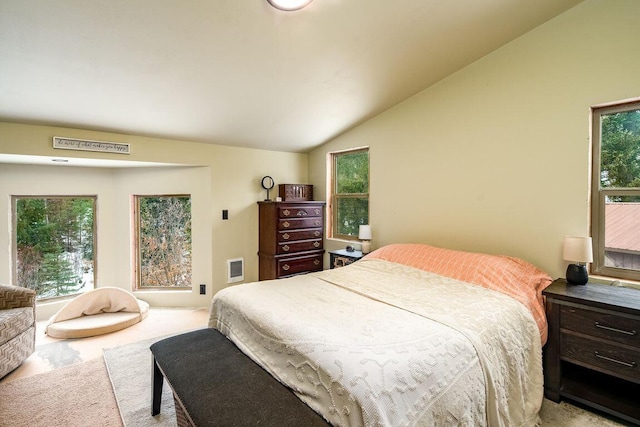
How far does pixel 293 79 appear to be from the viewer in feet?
8.68

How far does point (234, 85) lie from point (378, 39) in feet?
4.04

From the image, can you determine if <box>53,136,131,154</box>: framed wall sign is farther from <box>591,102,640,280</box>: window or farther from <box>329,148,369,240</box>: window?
<box>591,102,640,280</box>: window

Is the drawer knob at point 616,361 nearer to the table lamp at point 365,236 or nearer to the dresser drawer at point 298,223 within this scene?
the table lamp at point 365,236

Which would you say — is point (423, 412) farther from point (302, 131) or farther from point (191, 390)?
point (302, 131)

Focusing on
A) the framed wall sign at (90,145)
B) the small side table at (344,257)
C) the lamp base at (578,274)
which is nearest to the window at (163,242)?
the framed wall sign at (90,145)

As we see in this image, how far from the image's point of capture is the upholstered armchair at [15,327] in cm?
226

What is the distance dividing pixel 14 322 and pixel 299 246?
271cm

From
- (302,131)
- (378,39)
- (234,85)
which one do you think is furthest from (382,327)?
(302,131)

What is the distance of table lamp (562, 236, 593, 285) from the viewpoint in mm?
2068

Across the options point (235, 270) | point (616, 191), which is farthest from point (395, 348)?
point (235, 270)

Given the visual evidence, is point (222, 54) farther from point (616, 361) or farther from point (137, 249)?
point (616, 361)

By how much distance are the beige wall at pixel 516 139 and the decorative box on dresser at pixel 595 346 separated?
0.50 meters

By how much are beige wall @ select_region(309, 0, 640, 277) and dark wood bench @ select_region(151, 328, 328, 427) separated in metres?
2.23

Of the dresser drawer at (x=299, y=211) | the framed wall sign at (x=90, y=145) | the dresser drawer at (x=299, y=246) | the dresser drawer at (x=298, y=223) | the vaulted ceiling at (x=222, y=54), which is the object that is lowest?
the dresser drawer at (x=299, y=246)
